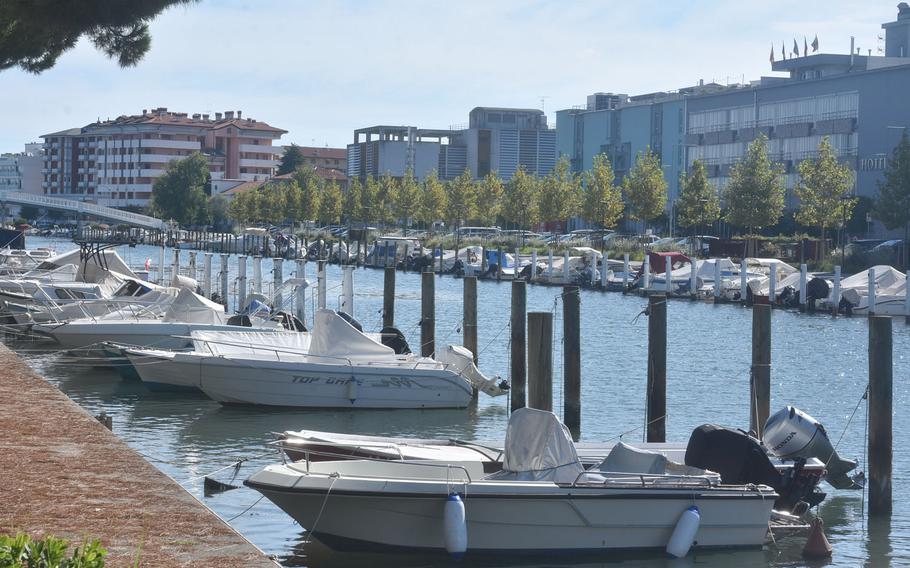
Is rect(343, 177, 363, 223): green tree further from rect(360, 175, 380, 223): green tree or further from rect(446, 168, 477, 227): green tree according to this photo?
rect(446, 168, 477, 227): green tree

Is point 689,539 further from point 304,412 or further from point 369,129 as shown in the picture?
point 369,129

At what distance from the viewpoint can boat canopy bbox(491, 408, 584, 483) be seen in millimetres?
16578

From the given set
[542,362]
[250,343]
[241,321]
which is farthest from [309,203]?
[542,362]

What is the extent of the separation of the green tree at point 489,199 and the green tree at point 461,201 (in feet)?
2.67

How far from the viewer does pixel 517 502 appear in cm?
1622

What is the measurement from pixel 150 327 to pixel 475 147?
15370cm

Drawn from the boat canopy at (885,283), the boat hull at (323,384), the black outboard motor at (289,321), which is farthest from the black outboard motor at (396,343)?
the boat canopy at (885,283)

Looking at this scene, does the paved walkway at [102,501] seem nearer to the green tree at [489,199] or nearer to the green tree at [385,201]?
the green tree at [489,199]

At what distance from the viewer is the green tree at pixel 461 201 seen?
118125 millimetres

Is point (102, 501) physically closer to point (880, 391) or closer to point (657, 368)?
point (880, 391)

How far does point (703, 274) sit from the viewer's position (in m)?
71.6

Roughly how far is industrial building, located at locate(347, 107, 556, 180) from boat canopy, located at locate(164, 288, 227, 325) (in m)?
150

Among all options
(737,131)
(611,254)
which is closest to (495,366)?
(611,254)

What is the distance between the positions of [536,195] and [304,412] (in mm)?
82437
